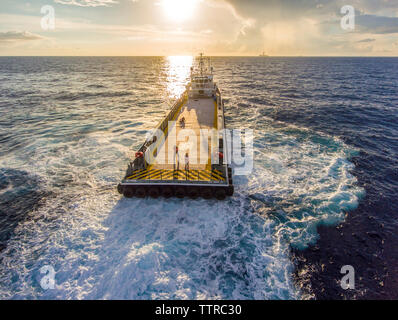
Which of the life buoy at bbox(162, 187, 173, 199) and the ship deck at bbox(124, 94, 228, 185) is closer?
the life buoy at bbox(162, 187, 173, 199)

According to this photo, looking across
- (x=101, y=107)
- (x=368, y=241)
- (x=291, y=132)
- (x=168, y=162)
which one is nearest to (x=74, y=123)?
(x=101, y=107)

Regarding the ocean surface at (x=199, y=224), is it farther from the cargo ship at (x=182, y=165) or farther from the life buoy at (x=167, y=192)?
the cargo ship at (x=182, y=165)

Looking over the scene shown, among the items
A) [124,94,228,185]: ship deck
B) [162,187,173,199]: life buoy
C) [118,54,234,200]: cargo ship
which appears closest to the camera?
[118,54,234,200]: cargo ship

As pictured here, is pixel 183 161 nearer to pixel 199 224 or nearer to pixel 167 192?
pixel 167 192

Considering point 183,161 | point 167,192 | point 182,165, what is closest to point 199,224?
point 167,192

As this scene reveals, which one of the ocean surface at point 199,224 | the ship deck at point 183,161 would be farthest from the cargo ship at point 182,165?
the ocean surface at point 199,224

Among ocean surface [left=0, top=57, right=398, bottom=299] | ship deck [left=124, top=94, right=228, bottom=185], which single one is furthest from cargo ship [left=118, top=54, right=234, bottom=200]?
ocean surface [left=0, top=57, right=398, bottom=299]

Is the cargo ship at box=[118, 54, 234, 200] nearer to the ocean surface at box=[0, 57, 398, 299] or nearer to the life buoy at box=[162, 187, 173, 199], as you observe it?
the life buoy at box=[162, 187, 173, 199]

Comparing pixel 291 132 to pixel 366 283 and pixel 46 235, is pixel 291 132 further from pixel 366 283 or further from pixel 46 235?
pixel 46 235
